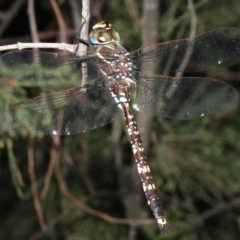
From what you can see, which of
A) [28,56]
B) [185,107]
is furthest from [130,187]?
[28,56]

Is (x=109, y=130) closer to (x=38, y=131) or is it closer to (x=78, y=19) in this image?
(x=78, y=19)

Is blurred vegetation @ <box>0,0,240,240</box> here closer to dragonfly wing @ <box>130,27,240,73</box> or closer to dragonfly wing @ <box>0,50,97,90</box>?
dragonfly wing @ <box>130,27,240,73</box>

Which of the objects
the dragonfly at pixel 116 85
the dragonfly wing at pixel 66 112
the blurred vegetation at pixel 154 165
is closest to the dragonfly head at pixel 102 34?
the dragonfly at pixel 116 85

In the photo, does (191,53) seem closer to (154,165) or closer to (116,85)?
(116,85)

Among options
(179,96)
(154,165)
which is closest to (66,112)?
(179,96)

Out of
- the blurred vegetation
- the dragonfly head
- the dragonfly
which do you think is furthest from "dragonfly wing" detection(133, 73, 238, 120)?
the blurred vegetation

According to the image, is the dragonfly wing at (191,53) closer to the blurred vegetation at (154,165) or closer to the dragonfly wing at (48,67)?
the dragonfly wing at (48,67)
